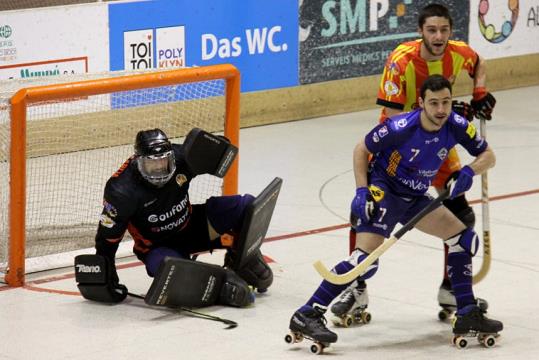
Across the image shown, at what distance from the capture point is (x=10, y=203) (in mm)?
7824

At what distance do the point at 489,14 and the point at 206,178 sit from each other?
6.38 metres

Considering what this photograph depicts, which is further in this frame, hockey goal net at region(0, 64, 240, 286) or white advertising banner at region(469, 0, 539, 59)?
white advertising banner at region(469, 0, 539, 59)

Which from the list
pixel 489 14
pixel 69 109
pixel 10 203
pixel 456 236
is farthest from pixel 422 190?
pixel 489 14

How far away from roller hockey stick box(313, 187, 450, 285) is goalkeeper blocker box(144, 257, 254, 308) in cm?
94

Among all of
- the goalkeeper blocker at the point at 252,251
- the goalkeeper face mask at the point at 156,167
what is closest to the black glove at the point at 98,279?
the goalkeeper face mask at the point at 156,167

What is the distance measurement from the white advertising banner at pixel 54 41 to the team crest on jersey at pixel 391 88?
4550mm

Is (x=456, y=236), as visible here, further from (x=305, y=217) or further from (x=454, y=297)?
(x=305, y=217)

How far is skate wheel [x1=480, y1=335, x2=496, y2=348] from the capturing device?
22.1ft

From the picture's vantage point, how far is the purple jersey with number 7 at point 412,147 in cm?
667

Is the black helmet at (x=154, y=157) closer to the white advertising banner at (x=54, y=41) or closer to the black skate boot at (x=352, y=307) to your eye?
the black skate boot at (x=352, y=307)

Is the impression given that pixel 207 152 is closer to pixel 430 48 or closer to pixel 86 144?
pixel 430 48

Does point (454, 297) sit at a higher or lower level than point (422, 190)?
lower

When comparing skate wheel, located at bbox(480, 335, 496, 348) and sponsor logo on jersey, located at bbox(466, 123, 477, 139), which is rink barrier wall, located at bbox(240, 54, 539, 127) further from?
skate wheel, located at bbox(480, 335, 496, 348)

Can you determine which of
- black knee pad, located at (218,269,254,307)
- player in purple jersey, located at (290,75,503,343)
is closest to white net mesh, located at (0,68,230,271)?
black knee pad, located at (218,269,254,307)
